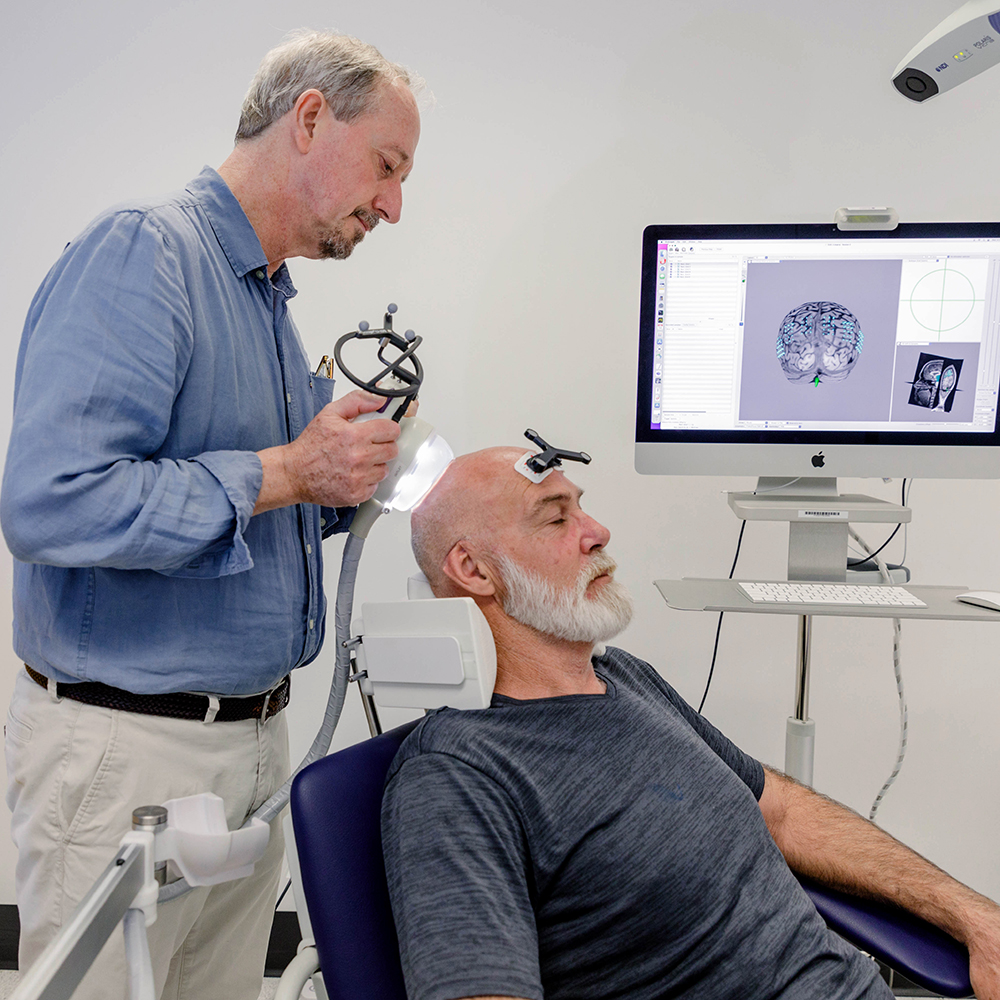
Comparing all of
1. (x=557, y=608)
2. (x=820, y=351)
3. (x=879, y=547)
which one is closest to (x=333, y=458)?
(x=557, y=608)

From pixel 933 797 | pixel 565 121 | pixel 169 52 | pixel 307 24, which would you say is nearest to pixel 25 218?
pixel 169 52

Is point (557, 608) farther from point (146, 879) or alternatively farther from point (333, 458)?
point (146, 879)

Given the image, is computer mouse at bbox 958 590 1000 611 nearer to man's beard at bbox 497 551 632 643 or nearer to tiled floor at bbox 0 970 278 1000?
man's beard at bbox 497 551 632 643

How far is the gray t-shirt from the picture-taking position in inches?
37.5

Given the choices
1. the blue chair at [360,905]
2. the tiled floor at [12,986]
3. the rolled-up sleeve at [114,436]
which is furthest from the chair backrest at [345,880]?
the tiled floor at [12,986]

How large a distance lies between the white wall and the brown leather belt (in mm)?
902

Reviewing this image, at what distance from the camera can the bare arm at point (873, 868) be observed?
3.87 feet

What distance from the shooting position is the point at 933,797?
7.24 feet

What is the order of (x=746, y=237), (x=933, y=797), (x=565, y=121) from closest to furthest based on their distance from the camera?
(x=746, y=237), (x=565, y=121), (x=933, y=797)

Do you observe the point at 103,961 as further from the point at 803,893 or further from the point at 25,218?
the point at 25,218

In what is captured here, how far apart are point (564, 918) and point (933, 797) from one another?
154cm

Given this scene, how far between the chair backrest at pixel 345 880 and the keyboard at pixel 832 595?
802mm

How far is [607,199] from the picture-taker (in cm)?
208

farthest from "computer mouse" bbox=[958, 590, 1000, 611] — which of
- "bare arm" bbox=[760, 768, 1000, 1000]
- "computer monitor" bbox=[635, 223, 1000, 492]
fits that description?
A: "bare arm" bbox=[760, 768, 1000, 1000]
